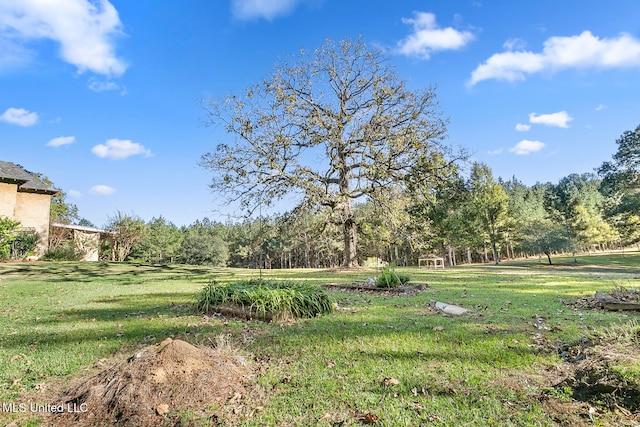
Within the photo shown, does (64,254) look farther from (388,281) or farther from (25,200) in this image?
(388,281)

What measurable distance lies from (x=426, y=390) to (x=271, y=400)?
1314mm

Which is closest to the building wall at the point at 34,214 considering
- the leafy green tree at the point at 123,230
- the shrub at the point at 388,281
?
the leafy green tree at the point at 123,230

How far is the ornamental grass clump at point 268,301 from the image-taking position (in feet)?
17.0

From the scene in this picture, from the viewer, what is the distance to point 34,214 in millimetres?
20375

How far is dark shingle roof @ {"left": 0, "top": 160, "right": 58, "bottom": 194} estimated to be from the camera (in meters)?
18.6

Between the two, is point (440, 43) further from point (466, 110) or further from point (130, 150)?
point (130, 150)

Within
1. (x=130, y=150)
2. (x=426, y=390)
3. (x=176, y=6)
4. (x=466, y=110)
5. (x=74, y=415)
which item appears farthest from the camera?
(x=130, y=150)

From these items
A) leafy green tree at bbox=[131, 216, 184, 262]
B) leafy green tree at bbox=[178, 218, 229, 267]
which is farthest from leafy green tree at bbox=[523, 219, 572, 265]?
leafy green tree at bbox=[131, 216, 184, 262]

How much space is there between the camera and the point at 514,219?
3297 cm

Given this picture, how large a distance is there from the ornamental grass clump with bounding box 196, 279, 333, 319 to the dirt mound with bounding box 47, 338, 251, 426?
6.69 ft

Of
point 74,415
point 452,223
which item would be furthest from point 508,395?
point 452,223

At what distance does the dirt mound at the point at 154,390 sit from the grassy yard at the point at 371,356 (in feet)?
0.62

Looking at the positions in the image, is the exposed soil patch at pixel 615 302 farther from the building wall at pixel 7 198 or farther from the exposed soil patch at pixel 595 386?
the building wall at pixel 7 198

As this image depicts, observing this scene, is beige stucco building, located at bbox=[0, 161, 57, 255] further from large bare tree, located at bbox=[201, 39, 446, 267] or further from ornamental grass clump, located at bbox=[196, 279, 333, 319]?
ornamental grass clump, located at bbox=[196, 279, 333, 319]
